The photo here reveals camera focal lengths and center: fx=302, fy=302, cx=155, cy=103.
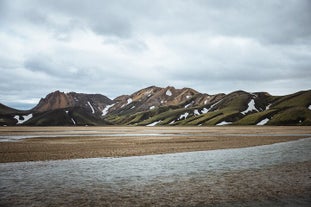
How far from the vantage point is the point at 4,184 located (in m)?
22.0

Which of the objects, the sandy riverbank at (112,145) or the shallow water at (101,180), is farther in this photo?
the sandy riverbank at (112,145)

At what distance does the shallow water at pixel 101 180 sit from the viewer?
17594mm

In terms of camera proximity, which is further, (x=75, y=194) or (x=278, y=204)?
(x=75, y=194)

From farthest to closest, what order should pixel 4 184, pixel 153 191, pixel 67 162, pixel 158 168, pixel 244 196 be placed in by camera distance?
pixel 67 162 < pixel 158 168 < pixel 4 184 < pixel 153 191 < pixel 244 196

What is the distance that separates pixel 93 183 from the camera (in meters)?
22.8

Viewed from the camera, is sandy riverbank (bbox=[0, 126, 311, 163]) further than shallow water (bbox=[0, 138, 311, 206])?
Yes

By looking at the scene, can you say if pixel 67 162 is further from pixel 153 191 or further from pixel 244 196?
pixel 244 196

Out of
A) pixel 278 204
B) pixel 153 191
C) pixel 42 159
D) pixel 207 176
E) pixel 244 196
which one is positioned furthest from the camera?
pixel 42 159

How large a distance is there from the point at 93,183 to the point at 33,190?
4380 millimetres

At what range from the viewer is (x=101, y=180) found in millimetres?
24094

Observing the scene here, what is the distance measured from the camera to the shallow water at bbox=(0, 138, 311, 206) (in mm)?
17594

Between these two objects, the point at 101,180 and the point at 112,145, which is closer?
the point at 101,180

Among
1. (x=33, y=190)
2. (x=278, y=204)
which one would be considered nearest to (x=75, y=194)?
(x=33, y=190)

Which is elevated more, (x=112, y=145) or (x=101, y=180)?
(x=112, y=145)
